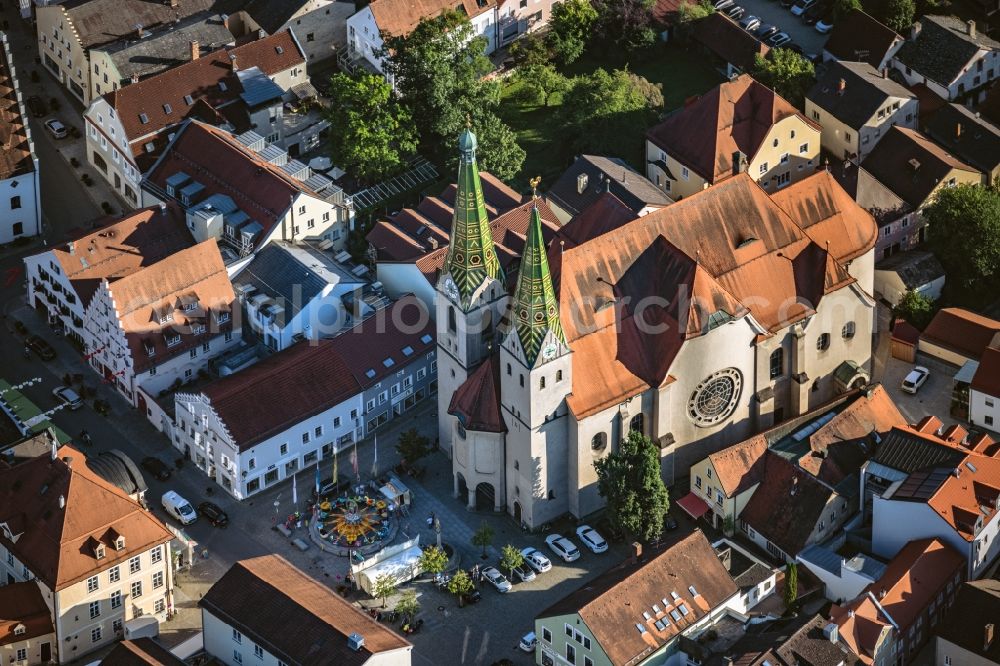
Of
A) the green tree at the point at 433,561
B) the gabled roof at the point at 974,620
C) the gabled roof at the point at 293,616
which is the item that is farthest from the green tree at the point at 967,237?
the gabled roof at the point at 293,616

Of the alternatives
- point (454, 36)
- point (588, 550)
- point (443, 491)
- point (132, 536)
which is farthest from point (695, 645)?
point (454, 36)

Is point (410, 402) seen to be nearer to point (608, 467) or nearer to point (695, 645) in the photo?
point (608, 467)

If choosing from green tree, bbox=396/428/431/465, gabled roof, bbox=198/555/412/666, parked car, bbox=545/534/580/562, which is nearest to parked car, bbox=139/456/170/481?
green tree, bbox=396/428/431/465

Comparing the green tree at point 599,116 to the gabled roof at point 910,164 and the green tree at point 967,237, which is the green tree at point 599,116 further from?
the green tree at point 967,237

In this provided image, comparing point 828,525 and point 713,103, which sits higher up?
point 713,103

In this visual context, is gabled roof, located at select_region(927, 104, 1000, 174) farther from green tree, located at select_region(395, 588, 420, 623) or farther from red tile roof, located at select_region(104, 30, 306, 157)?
green tree, located at select_region(395, 588, 420, 623)
